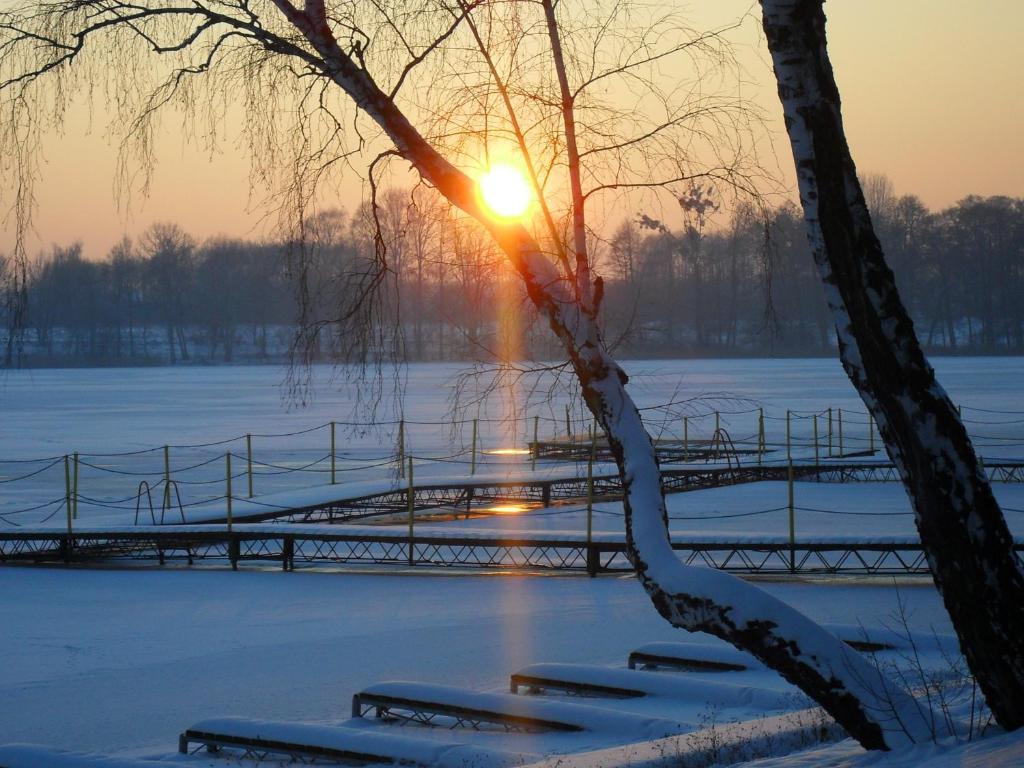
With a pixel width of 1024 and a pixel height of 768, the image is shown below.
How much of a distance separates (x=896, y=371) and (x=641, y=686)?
3744mm

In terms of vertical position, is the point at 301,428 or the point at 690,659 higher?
the point at 301,428

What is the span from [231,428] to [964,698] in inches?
1206

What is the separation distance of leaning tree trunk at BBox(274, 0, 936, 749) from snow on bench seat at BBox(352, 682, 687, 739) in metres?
1.79

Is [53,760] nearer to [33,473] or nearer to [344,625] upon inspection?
[344,625]

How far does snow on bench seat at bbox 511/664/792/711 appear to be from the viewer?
7754 millimetres

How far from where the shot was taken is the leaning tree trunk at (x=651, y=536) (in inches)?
201

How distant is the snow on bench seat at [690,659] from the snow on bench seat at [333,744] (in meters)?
2.75

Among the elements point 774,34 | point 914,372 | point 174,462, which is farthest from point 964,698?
point 174,462

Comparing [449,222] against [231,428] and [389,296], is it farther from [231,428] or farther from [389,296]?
[231,428]

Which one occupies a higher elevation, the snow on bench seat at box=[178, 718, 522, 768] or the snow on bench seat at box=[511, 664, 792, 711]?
the snow on bench seat at box=[178, 718, 522, 768]

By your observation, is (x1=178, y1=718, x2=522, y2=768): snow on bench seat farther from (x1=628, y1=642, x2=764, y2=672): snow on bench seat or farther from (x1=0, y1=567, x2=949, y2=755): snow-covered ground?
(x1=628, y1=642, x2=764, y2=672): snow on bench seat

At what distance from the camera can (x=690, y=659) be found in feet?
29.9

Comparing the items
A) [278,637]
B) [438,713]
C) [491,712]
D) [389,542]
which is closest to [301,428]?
[389,542]

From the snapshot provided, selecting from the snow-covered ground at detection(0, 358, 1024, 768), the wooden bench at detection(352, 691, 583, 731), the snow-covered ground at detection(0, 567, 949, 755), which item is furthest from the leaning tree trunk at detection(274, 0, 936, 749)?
the wooden bench at detection(352, 691, 583, 731)
